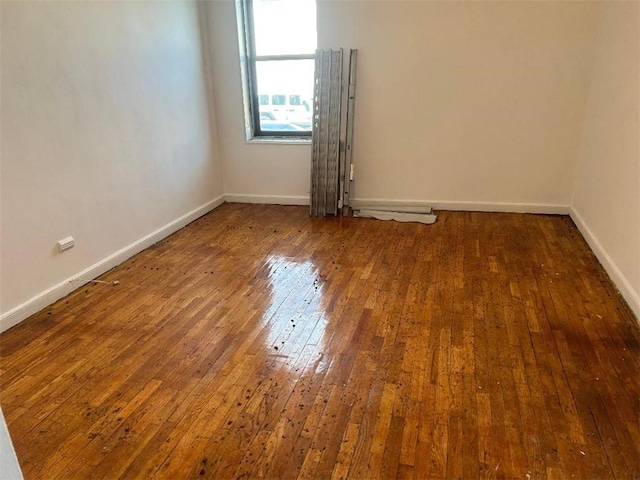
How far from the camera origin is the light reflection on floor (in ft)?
7.31

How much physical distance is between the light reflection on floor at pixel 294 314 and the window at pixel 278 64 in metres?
1.98

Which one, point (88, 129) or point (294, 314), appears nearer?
point (294, 314)

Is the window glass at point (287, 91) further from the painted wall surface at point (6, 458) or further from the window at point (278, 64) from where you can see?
the painted wall surface at point (6, 458)

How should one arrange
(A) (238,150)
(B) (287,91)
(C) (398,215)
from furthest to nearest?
(A) (238,150)
(B) (287,91)
(C) (398,215)

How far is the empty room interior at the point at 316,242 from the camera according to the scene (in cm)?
172

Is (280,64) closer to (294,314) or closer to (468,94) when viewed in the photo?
(468,94)

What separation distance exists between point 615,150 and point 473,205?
147 cm

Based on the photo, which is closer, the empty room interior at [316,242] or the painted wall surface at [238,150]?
the empty room interior at [316,242]

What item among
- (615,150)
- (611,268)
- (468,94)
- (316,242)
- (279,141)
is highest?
(468,94)

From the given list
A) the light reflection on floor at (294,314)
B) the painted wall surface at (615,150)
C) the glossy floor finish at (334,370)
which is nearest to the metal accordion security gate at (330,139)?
the glossy floor finish at (334,370)

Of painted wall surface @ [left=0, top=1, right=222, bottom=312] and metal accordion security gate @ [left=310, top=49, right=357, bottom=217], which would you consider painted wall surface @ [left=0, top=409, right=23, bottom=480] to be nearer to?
Result: painted wall surface @ [left=0, top=1, right=222, bottom=312]

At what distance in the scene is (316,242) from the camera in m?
3.77

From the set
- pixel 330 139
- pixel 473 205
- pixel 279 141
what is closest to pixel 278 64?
pixel 279 141

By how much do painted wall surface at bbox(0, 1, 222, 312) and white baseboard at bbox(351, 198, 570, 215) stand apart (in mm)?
1941
